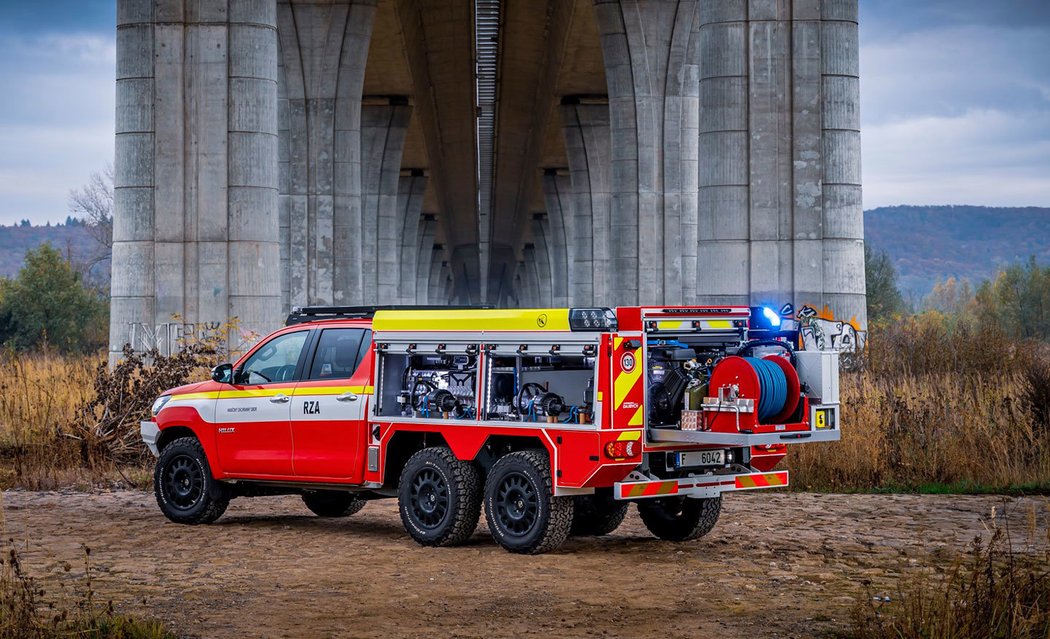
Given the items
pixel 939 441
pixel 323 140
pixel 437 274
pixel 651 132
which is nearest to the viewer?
pixel 939 441

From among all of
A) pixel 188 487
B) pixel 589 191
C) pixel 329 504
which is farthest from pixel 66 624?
pixel 589 191

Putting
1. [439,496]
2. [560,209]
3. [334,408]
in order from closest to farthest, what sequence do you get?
[439,496] → [334,408] → [560,209]

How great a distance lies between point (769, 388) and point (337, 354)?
3966 millimetres

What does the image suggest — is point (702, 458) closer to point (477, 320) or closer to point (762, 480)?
point (762, 480)

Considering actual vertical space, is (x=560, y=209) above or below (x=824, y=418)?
above

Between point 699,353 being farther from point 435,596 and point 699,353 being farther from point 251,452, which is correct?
point 251,452

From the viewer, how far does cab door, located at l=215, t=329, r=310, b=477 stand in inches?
484

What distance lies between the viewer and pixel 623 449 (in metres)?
10.1

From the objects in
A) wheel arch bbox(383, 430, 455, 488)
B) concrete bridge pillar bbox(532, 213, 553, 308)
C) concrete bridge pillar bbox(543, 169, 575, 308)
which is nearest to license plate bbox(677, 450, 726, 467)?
wheel arch bbox(383, 430, 455, 488)

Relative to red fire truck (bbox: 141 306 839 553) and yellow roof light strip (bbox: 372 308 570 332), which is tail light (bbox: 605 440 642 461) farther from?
yellow roof light strip (bbox: 372 308 570 332)

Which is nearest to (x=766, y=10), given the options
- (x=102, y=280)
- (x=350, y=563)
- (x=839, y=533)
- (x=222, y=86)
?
(x=222, y=86)

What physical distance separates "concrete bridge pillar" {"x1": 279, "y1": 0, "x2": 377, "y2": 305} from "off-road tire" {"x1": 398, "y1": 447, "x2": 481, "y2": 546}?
2597cm

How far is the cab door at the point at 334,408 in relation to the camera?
38.5 feet

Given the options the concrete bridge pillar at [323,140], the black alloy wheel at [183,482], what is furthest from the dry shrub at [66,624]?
the concrete bridge pillar at [323,140]
